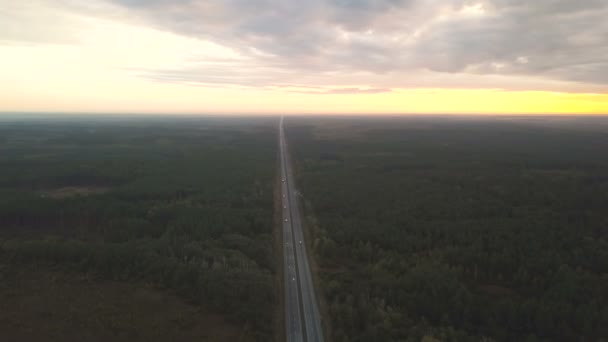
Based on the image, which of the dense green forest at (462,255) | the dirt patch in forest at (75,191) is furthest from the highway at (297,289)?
the dirt patch in forest at (75,191)

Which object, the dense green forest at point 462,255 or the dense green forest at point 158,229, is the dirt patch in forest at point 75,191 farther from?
the dense green forest at point 462,255

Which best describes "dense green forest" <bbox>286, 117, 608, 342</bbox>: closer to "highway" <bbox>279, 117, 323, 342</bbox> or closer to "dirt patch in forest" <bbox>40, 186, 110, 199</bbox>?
"highway" <bbox>279, 117, 323, 342</bbox>

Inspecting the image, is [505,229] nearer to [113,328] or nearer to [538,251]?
[538,251]

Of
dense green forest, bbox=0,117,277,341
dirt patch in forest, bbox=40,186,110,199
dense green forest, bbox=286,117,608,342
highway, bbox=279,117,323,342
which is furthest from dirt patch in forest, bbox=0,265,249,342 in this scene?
dirt patch in forest, bbox=40,186,110,199

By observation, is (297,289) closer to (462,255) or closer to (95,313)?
(95,313)

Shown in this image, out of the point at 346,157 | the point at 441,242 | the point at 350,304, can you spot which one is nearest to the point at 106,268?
the point at 350,304

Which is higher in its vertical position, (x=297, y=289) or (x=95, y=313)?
(x=95, y=313)

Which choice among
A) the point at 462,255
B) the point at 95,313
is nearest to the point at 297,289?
the point at 95,313
